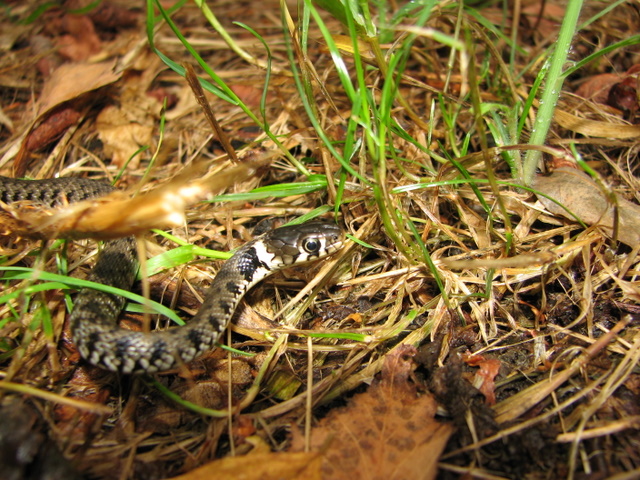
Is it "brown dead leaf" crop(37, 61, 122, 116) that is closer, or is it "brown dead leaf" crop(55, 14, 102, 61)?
"brown dead leaf" crop(37, 61, 122, 116)

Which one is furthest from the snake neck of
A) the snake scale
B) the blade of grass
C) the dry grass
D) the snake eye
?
the blade of grass

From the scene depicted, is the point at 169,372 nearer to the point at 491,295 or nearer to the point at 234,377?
the point at 234,377

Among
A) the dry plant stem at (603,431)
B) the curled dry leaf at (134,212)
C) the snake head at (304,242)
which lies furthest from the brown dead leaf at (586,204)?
the curled dry leaf at (134,212)

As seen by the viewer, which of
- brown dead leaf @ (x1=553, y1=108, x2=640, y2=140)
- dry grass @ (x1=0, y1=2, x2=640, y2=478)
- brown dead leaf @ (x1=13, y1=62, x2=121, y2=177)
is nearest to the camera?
dry grass @ (x1=0, y1=2, x2=640, y2=478)

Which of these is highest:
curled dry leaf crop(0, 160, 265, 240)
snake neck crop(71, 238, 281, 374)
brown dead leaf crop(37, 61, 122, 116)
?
brown dead leaf crop(37, 61, 122, 116)

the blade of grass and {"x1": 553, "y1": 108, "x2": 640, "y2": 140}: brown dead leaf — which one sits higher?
the blade of grass

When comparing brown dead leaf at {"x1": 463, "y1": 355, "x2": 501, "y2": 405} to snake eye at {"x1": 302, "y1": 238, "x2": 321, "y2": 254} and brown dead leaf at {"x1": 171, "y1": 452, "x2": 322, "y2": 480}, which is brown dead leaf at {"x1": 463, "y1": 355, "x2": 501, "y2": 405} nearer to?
brown dead leaf at {"x1": 171, "y1": 452, "x2": 322, "y2": 480}

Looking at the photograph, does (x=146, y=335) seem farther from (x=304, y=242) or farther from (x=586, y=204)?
(x=586, y=204)

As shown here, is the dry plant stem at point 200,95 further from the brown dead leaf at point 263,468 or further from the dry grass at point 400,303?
the brown dead leaf at point 263,468
